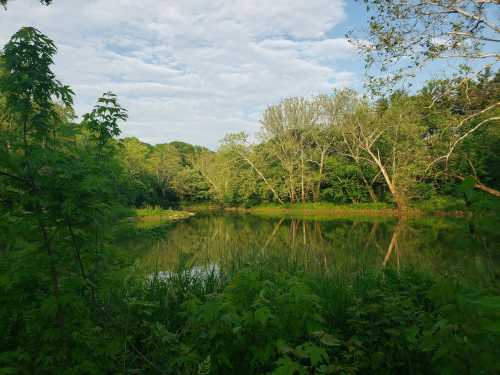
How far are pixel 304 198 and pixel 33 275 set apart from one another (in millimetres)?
32081

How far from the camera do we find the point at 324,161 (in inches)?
1288

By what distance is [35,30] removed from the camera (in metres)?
2.20

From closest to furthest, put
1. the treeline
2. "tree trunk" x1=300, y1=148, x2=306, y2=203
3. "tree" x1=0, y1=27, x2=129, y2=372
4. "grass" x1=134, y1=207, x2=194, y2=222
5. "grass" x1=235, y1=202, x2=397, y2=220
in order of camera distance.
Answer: "tree" x1=0, y1=27, x2=129, y2=372
the treeline
"grass" x1=134, y1=207, x2=194, y2=222
"grass" x1=235, y1=202, x2=397, y2=220
"tree trunk" x1=300, y1=148, x2=306, y2=203

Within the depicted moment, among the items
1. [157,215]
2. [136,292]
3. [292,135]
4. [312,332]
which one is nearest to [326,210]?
[292,135]

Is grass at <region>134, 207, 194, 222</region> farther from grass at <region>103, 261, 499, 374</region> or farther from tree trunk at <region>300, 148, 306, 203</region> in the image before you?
grass at <region>103, 261, 499, 374</region>

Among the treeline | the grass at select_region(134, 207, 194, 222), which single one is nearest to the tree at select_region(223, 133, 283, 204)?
the treeline

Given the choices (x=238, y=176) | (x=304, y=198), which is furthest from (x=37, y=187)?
(x=238, y=176)

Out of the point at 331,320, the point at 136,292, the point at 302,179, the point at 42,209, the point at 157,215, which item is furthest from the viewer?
the point at 302,179

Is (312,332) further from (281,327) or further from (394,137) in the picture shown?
(394,137)

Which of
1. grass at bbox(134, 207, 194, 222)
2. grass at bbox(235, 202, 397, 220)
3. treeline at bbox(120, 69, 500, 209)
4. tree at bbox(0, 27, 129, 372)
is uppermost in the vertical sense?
treeline at bbox(120, 69, 500, 209)

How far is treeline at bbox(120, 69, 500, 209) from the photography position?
2436 centimetres

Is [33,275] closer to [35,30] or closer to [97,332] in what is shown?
[97,332]

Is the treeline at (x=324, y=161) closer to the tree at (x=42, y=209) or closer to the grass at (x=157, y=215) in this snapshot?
the grass at (x=157, y=215)

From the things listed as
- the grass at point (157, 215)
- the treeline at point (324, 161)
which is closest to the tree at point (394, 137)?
the treeline at point (324, 161)
